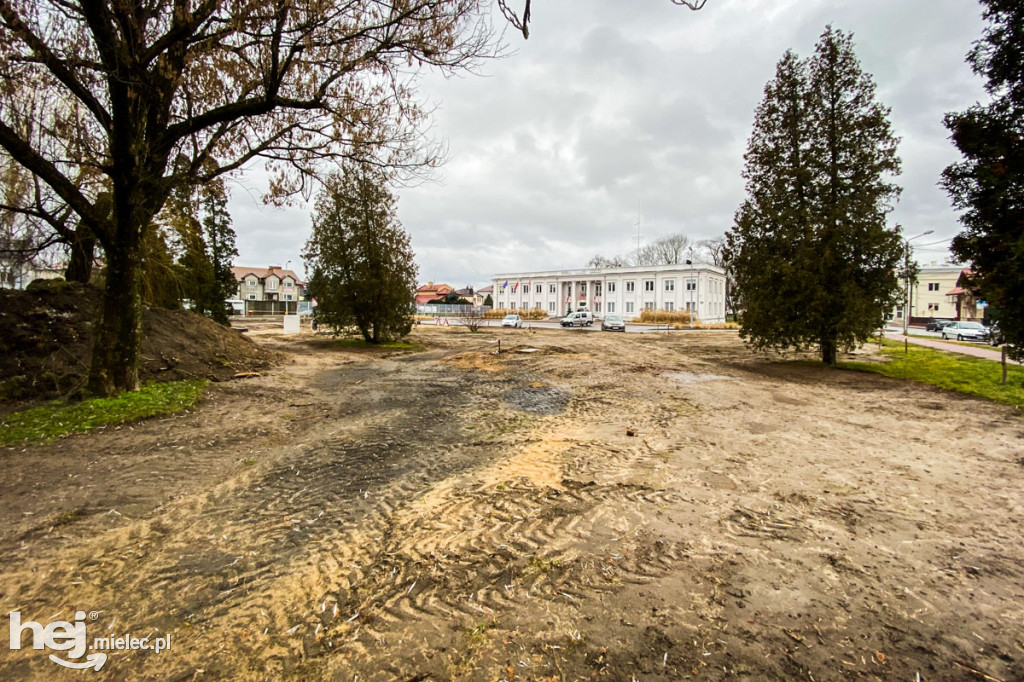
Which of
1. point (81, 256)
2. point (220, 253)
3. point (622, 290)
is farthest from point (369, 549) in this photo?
point (622, 290)

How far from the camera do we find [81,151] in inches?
327

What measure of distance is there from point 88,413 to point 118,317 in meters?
1.83

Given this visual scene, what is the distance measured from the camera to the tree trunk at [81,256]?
11773mm

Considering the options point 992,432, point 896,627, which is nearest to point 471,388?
point 896,627

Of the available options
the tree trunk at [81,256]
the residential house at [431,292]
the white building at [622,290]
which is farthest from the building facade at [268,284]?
the tree trunk at [81,256]

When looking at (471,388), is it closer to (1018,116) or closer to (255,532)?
(255,532)

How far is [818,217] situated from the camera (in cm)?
1498

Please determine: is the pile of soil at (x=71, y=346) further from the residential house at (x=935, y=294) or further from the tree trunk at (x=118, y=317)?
the residential house at (x=935, y=294)

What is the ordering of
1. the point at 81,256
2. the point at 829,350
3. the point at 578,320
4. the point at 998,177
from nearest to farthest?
1. the point at 998,177
2. the point at 81,256
3. the point at 829,350
4. the point at 578,320

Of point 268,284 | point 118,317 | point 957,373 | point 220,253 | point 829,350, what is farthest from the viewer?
point 268,284

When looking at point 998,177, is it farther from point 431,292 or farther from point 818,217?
point 431,292

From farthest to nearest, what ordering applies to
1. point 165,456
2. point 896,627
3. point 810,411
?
point 810,411 → point 165,456 → point 896,627

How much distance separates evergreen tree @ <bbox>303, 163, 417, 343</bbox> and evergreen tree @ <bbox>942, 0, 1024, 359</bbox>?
18758mm

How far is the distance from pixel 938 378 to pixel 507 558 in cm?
1651
